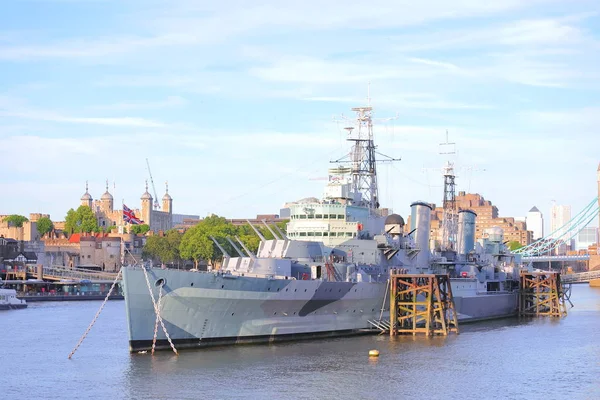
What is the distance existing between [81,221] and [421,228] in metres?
134

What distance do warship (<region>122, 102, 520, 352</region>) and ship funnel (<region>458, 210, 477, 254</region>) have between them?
5774mm

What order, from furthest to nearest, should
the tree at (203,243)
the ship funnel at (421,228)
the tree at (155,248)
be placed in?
the tree at (155,248) < the tree at (203,243) < the ship funnel at (421,228)

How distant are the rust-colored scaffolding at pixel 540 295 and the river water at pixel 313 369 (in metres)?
18.7

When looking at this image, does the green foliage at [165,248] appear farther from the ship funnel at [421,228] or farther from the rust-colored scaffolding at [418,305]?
the rust-colored scaffolding at [418,305]

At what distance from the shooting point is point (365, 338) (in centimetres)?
5094

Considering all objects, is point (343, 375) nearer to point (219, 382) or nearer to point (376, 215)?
point (219, 382)

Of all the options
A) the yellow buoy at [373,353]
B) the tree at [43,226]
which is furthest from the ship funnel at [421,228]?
the tree at [43,226]

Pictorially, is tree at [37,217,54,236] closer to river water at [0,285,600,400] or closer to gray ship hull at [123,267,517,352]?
river water at [0,285,600,400]

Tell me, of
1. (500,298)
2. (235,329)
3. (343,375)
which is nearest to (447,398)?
(343,375)

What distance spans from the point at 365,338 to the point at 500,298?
22943mm

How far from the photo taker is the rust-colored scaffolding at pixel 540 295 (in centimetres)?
7344

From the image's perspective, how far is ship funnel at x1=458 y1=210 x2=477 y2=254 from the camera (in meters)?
Answer: 76.1

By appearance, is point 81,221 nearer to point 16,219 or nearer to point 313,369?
point 16,219

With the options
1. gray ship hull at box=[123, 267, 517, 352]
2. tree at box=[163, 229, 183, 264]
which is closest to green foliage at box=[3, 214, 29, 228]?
tree at box=[163, 229, 183, 264]
